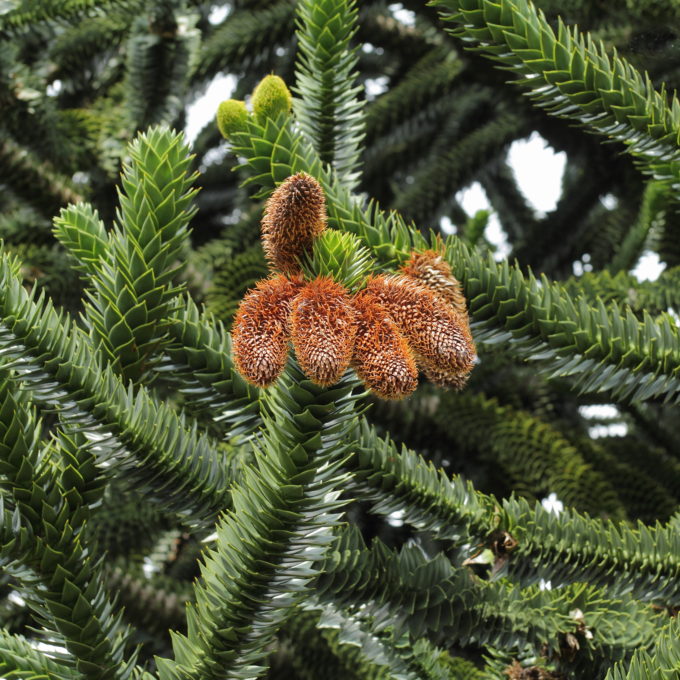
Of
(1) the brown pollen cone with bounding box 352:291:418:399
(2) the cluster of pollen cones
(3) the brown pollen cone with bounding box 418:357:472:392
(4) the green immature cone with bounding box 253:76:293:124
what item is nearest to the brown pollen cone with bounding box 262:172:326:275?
(2) the cluster of pollen cones

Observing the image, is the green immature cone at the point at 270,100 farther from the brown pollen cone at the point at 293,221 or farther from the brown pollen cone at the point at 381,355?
the brown pollen cone at the point at 381,355

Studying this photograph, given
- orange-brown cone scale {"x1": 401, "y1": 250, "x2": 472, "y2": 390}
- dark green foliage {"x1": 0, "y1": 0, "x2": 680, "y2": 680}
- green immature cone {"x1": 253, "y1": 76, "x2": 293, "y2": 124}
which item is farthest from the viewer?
green immature cone {"x1": 253, "y1": 76, "x2": 293, "y2": 124}

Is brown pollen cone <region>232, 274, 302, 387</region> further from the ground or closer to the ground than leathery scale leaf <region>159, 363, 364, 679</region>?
further from the ground

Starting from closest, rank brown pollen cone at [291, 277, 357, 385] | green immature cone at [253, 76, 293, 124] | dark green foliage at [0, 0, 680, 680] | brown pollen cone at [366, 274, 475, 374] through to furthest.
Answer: brown pollen cone at [291, 277, 357, 385] → brown pollen cone at [366, 274, 475, 374] → dark green foliage at [0, 0, 680, 680] → green immature cone at [253, 76, 293, 124]

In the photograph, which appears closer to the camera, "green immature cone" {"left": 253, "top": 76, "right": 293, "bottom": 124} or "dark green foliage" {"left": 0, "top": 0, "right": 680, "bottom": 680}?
"dark green foliage" {"left": 0, "top": 0, "right": 680, "bottom": 680}

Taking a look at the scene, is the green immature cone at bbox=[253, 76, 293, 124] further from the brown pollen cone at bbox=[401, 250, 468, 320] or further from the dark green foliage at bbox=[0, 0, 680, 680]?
the brown pollen cone at bbox=[401, 250, 468, 320]

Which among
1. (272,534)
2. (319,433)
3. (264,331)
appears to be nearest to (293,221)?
(264,331)
